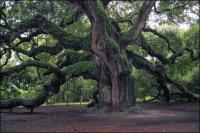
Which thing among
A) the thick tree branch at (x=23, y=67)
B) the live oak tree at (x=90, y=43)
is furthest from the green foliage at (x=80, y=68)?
the thick tree branch at (x=23, y=67)

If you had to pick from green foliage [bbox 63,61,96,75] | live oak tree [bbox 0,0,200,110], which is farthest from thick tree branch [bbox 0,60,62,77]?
green foliage [bbox 63,61,96,75]

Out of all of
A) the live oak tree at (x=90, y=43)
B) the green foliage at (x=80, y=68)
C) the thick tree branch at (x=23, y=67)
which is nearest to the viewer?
the live oak tree at (x=90, y=43)

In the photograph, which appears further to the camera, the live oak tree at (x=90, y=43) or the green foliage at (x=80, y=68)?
the green foliage at (x=80, y=68)

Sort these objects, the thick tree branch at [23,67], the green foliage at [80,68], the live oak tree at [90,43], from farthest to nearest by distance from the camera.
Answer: the green foliage at [80,68] < the thick tree branch at [23,67] < the live oak tree at [90,43]

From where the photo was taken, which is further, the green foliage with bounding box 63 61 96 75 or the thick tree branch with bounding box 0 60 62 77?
the green foliage with bounding box 63 61 96 75

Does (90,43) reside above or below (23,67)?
above

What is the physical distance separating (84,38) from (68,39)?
1.12 m

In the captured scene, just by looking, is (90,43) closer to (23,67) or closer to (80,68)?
(80,68)

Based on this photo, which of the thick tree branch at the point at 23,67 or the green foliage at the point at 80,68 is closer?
the thick tree branch at the point at 23,67

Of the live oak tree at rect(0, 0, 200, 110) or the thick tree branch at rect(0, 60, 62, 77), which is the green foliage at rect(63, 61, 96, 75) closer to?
the live oak tree at rect(0, 0, 200, 110)

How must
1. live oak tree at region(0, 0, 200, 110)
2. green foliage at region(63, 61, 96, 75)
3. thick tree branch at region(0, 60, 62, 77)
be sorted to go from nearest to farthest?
1. live oak tree at region(0, 0, 200, 110)
2. thick tree branch at region(0, 60, 62, 77)
3. green foliage at region(63, 61, 96, 75)

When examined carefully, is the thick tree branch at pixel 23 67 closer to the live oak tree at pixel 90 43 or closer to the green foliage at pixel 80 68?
the live oak tree at pixel 90 43

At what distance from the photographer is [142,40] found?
30094 millimetres

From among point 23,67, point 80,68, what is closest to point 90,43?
point 80,68
